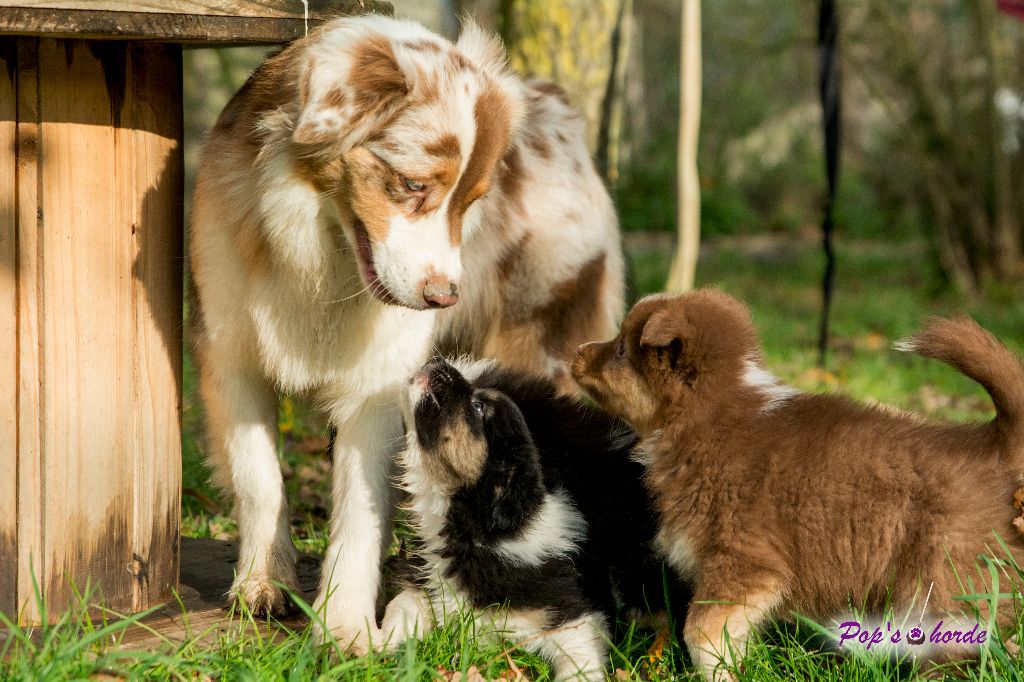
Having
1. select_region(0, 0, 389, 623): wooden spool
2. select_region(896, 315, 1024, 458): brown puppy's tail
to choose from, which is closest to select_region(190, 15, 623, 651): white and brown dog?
select_region(0, 0, 389, 623): wooden spool

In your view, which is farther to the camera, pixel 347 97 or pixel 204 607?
pixel 204 607

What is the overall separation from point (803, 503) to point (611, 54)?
4084 mm

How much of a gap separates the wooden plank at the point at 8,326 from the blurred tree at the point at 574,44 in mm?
3625

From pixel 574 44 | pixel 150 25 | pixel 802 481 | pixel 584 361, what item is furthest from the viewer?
pixel 574 44

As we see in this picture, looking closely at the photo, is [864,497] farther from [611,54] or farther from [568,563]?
[611,54]

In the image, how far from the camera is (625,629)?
152 inches

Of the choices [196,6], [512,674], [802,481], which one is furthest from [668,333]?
[196,6]

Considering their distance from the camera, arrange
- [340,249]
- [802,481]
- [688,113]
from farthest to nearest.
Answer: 1. [688,113]
2. [340,249]
3. [802,481]

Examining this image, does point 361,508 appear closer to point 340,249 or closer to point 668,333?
point 340,249

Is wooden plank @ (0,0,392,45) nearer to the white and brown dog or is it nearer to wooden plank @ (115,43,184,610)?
the white and brown dog

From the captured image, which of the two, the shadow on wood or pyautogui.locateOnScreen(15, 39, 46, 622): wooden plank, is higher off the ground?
pyautogui.locateOnScreen(15, 39, 46, 622): wooden plank

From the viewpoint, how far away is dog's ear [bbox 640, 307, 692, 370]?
354 cm

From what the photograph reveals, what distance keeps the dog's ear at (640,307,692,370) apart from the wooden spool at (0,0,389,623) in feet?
4.92

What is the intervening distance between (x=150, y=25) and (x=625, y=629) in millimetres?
2535
